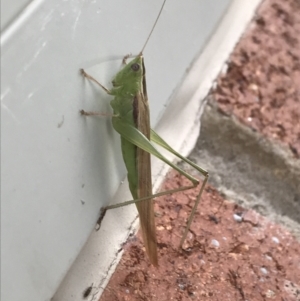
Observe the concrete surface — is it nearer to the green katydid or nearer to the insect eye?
the green katydid

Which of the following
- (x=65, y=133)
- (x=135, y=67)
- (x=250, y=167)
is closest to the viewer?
(x=65, y=133)

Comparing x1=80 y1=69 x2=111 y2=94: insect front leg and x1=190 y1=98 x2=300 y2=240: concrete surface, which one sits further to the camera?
x1=190 y1=98 x2=300 y2=240: concrete surface

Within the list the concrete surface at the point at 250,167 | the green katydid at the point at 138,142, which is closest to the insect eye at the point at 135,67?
the green katydid at the point at 138,142

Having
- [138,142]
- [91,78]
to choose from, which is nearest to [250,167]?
[138,142]

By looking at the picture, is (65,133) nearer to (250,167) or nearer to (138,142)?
(138,142)

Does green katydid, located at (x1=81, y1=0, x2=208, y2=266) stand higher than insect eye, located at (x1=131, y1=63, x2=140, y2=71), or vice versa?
insect eye, located at (x1=131, y1=63, x2=140, y2=71)

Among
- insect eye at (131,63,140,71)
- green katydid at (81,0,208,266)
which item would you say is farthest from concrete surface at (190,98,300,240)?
insect eye at (131,63,140,71)

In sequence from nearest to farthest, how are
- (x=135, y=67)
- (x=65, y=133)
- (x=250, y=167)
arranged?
(x=65, y=133), (x=135, y=67), (x=250, y=167)
